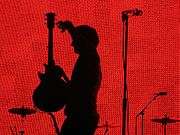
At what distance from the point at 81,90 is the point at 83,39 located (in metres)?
0.29

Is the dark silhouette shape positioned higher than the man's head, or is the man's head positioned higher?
the man's head

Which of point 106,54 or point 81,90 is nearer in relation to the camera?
point 81,90

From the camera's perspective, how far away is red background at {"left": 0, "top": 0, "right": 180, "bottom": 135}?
5203 mm

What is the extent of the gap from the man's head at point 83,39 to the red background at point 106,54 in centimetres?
275

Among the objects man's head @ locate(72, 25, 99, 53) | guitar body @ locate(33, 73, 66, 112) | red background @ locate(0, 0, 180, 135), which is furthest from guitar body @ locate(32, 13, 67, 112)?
red background @ locate(0, 0, 180, 135)

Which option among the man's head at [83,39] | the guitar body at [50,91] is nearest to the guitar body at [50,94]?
the guitar body at [50,91]

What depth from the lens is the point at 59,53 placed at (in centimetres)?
533

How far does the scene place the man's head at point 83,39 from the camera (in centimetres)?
245

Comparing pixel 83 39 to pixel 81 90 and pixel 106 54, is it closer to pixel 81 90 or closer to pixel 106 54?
pixel 81 90

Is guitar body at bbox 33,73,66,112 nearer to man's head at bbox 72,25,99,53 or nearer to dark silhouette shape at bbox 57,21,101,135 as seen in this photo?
dark silhouette shape at bbox 57,21,101,135

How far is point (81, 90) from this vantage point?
7.97 feet

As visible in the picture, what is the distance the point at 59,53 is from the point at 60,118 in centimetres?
82

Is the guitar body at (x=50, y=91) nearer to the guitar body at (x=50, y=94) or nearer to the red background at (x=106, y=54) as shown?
the guitar body at (x=50, y=94)

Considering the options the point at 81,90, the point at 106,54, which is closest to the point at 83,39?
the point at 81,90
